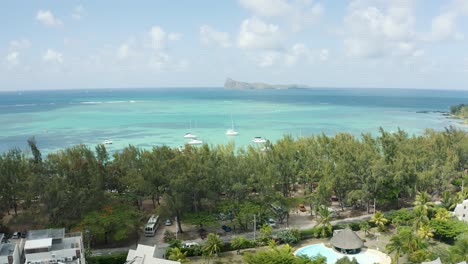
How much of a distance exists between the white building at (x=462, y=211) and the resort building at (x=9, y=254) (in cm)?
3811

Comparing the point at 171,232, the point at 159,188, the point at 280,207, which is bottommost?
the point at 171,232

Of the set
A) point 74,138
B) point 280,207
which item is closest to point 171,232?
point 280,207

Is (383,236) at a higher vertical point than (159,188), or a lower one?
lower

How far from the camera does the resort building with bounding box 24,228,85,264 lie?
2381 cm

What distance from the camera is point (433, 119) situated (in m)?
120

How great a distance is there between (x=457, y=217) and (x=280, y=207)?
56.4 feet

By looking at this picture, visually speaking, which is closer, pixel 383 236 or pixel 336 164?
pixel 383 236

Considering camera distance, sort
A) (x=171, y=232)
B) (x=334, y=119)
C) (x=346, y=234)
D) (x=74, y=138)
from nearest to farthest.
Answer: (x=346, y=234)
(x=171, y=232)
(x=74, y=138)
(x=334, y=119)

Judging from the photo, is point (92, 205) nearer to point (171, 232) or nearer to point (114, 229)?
point (114, 229)

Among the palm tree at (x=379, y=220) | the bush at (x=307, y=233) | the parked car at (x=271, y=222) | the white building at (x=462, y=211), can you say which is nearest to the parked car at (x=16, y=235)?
the parked car at (x=271, y=222)

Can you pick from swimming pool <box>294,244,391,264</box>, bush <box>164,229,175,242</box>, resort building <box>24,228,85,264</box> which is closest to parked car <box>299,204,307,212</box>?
swimming pool <box>294,244,391,264</box>

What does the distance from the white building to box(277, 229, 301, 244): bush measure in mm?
16007

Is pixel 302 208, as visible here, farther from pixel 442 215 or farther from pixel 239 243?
pixel 442 215

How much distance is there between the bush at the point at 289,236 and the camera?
33.4m
